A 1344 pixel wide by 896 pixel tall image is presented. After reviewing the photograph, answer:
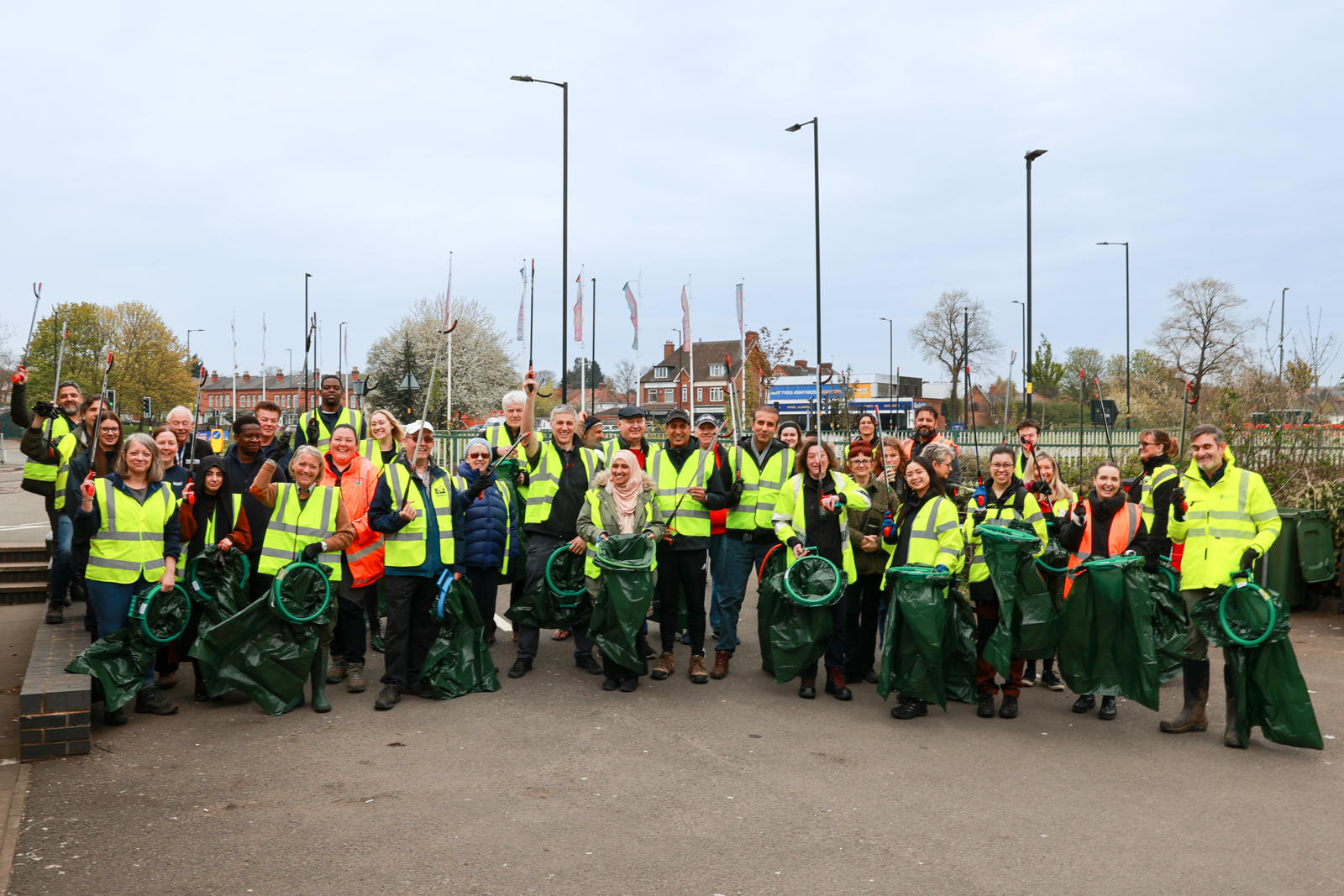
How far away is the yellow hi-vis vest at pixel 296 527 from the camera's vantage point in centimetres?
618

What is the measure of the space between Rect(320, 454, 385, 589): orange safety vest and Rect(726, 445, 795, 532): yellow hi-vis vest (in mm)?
2472

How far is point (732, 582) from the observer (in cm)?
720

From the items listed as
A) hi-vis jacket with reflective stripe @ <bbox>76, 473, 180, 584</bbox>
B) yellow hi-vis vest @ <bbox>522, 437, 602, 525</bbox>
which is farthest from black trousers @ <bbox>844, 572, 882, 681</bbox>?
hi-vis jacket with reflective stripe @ <bbox>76, 473, 180, 584</bbox>

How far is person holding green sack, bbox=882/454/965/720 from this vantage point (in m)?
6.12

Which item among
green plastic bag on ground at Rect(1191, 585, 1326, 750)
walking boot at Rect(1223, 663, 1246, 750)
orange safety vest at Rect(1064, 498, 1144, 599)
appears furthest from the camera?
orange safety vest at Rect(1064, 498, 1144, 599)

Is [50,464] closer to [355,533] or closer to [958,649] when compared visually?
[355,533]

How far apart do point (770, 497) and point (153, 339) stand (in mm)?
57580

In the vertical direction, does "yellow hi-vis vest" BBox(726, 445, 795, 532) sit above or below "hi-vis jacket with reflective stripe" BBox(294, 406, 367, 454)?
below

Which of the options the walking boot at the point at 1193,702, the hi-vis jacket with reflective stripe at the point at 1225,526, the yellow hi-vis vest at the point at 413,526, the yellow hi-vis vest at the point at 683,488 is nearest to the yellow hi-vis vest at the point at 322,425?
the yellow hi-vis vest at the point at 413,526

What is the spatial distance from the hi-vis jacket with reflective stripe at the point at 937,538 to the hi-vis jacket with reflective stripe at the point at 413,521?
9.78 ft

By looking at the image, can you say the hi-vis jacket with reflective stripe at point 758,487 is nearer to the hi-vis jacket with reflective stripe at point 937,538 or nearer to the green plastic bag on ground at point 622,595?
the green plastic bag on ground at point 622,595

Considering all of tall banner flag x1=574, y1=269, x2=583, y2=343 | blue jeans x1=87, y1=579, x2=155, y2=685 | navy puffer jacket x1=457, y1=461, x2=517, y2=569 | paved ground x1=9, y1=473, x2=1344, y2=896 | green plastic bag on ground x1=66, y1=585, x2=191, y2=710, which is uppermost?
tall banner flag x1=574, y1=269, x2=583, y2=343

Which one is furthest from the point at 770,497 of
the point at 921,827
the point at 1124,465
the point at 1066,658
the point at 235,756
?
the point at 1124,465

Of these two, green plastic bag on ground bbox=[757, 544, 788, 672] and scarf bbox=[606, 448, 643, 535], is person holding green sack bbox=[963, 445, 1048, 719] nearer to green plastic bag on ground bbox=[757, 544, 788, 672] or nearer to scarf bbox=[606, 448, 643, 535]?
green plastic bag on ground bbox=[757, 544, 788, 672]
